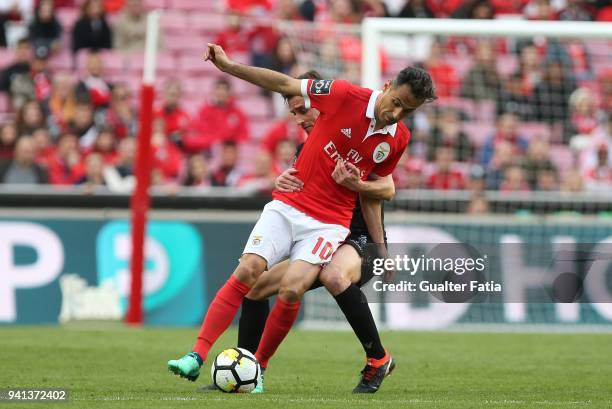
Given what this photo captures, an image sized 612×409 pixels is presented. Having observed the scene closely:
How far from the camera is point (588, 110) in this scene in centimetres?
1659

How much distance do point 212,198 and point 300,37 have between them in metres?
2.32

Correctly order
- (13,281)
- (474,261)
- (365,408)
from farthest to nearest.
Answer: (13,281), (474,261), (365,408)

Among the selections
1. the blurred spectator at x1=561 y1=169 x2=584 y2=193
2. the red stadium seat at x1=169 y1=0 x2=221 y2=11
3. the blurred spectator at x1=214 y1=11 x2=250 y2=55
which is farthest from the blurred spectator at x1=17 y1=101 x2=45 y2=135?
the blurred spectator at x1=561 y1=169 x2=584 y2=193

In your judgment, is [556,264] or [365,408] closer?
[365,408]

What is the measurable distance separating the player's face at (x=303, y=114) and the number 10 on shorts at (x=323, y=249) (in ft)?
3.35

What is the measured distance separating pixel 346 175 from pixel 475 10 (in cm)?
1110

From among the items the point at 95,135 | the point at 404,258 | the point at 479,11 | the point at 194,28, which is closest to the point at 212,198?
the point at 95,135

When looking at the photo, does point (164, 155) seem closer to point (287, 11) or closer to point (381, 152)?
point (287, 11)

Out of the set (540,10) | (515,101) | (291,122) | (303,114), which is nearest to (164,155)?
(291,122)

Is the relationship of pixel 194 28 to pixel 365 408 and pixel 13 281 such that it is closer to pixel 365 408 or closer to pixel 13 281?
pixel 13 281

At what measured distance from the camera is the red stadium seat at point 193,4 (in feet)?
67.0

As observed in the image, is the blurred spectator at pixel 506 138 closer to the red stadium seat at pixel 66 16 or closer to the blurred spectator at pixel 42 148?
the blurred spectator at pixel 42 148

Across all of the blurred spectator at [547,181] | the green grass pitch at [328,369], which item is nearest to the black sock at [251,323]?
the green grass pitch at [328,369]

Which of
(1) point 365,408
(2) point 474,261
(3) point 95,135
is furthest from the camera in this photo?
(3) point 95,135
